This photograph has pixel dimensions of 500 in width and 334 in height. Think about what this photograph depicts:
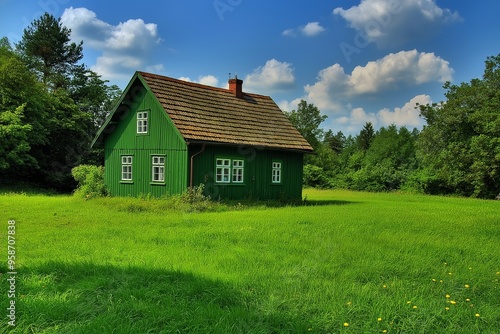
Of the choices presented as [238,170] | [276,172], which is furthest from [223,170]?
[276,172]

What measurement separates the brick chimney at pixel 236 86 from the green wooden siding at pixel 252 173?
16.6 ft

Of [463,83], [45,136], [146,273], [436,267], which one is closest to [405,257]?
[436,267]

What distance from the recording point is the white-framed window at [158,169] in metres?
20.1

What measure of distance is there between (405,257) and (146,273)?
5128mm

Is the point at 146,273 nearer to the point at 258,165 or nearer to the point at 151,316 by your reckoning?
the point at 151,316

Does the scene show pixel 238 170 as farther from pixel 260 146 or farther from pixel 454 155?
pixel 454 155

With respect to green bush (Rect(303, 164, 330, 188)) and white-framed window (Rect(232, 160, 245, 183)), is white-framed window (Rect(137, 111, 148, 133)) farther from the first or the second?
green bush (Rect(303, 164, 330, 188))

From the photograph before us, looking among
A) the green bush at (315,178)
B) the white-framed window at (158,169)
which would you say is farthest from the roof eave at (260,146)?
the green bush at (315,178)

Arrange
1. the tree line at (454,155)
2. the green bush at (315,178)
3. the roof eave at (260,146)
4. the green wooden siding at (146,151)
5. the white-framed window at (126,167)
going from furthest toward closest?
the green bush at (315,178)
the tree line at (454,155)
the white-framed window at (126,167)
the green wooden siding at (146,151)
the roof eave at (260,146)

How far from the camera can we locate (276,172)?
23312mm

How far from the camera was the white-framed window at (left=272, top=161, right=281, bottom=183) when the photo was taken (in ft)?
75.8

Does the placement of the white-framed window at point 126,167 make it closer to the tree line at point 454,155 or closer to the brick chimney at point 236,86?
the brick chimney at point 236,86

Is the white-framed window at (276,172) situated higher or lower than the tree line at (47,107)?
lower

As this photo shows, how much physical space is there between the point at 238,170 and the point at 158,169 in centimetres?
408
